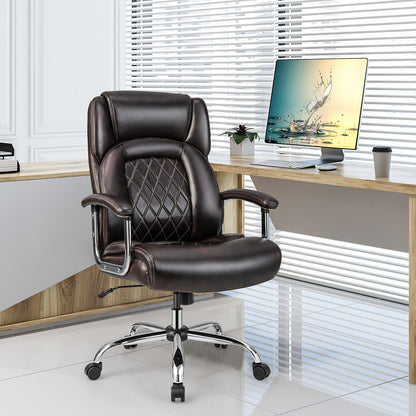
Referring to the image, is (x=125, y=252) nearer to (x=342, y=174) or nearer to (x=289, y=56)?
(x=342, y=174)

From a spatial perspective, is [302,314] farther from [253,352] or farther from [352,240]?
[253,352]

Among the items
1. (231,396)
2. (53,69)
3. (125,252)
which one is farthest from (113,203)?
(53,69)

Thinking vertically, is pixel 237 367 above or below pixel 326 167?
below

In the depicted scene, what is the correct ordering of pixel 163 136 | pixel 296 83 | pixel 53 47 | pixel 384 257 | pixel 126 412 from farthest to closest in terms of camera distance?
pixel 53 47 → pixel 384 257 → pixel 296 83 → pixel 163 136 → pixel 126 412

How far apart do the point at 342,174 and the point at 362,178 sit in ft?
0.53

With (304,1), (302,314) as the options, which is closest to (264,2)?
(304,1)

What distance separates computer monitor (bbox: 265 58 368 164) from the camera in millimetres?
3549

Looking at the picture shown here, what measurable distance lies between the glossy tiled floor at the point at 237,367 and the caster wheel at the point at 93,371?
0.08ft

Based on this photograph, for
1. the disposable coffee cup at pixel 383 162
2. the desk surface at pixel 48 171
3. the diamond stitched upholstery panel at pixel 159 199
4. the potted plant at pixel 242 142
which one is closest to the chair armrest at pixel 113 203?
the diamond stitched upholstery panel at pixel 159 199

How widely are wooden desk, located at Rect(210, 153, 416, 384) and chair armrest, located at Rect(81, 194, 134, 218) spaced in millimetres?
897

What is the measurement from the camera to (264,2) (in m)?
4.82

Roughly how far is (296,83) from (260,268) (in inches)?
50.3

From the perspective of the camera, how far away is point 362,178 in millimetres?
3143

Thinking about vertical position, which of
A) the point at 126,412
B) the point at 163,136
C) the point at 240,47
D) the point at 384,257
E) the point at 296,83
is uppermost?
the point at 240,47
